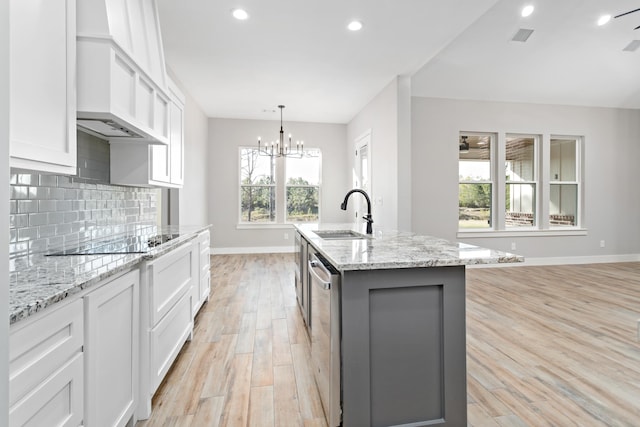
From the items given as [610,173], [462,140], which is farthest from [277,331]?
[610,173]

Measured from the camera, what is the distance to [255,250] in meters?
7.00

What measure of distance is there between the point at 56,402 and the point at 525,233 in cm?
628

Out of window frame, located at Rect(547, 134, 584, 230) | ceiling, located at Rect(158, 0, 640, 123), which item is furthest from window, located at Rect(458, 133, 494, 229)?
window frame, located at Rect(547, 134, 584, 230)

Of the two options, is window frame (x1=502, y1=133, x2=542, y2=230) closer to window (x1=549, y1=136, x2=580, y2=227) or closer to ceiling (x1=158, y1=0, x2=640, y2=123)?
window (x1=549, y1=136, x2=580, y2=227)

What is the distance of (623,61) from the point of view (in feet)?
15.7

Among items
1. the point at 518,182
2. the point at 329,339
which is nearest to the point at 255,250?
the point at 518,182

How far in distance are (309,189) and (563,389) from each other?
5.87m

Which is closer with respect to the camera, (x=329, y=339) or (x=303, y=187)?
(x=329, y=339)

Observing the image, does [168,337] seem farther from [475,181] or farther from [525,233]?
[525,233]

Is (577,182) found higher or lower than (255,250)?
higher

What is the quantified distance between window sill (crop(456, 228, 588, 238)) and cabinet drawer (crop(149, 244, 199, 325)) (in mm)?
4393

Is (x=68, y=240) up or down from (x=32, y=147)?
down

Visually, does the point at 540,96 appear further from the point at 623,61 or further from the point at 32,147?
the point at 32,147

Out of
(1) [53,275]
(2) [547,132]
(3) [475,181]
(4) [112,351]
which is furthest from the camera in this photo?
(2) [547,132]
